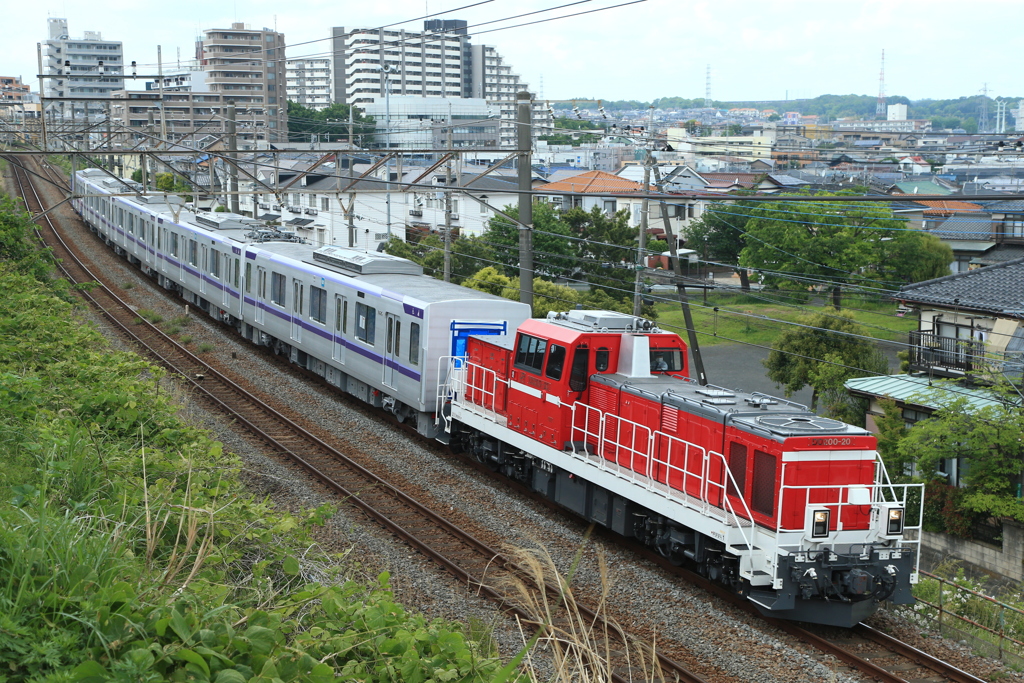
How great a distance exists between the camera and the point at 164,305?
99.2 ft

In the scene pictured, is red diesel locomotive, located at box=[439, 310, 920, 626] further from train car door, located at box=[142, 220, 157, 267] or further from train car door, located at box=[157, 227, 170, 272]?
train car door, located at box=[142, 220, 157, 267]

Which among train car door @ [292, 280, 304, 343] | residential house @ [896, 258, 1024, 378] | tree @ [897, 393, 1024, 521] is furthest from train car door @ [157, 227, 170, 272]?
tree @ [897, 393, 1024, 521]

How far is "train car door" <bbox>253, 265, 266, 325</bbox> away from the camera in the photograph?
2253 centimetres

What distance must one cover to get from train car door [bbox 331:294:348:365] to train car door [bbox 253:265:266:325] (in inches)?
181

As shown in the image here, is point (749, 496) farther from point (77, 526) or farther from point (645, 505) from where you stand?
point (77, 526)

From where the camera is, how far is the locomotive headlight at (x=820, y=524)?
9297 mm

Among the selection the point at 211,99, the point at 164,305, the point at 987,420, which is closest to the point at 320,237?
the point at 164,305

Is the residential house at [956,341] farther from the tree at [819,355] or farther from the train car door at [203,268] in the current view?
the train car door at [203,268]

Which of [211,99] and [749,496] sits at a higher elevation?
[211,99]

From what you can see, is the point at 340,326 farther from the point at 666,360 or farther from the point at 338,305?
the point at 666,360

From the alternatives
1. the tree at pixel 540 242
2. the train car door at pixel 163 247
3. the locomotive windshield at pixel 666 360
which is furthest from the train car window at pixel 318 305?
the train car door at pixel 163 247

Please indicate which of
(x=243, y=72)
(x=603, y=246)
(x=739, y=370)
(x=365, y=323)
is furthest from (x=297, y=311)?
(x=243, y=72)

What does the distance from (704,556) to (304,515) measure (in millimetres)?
4617

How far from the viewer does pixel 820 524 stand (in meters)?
9.35
